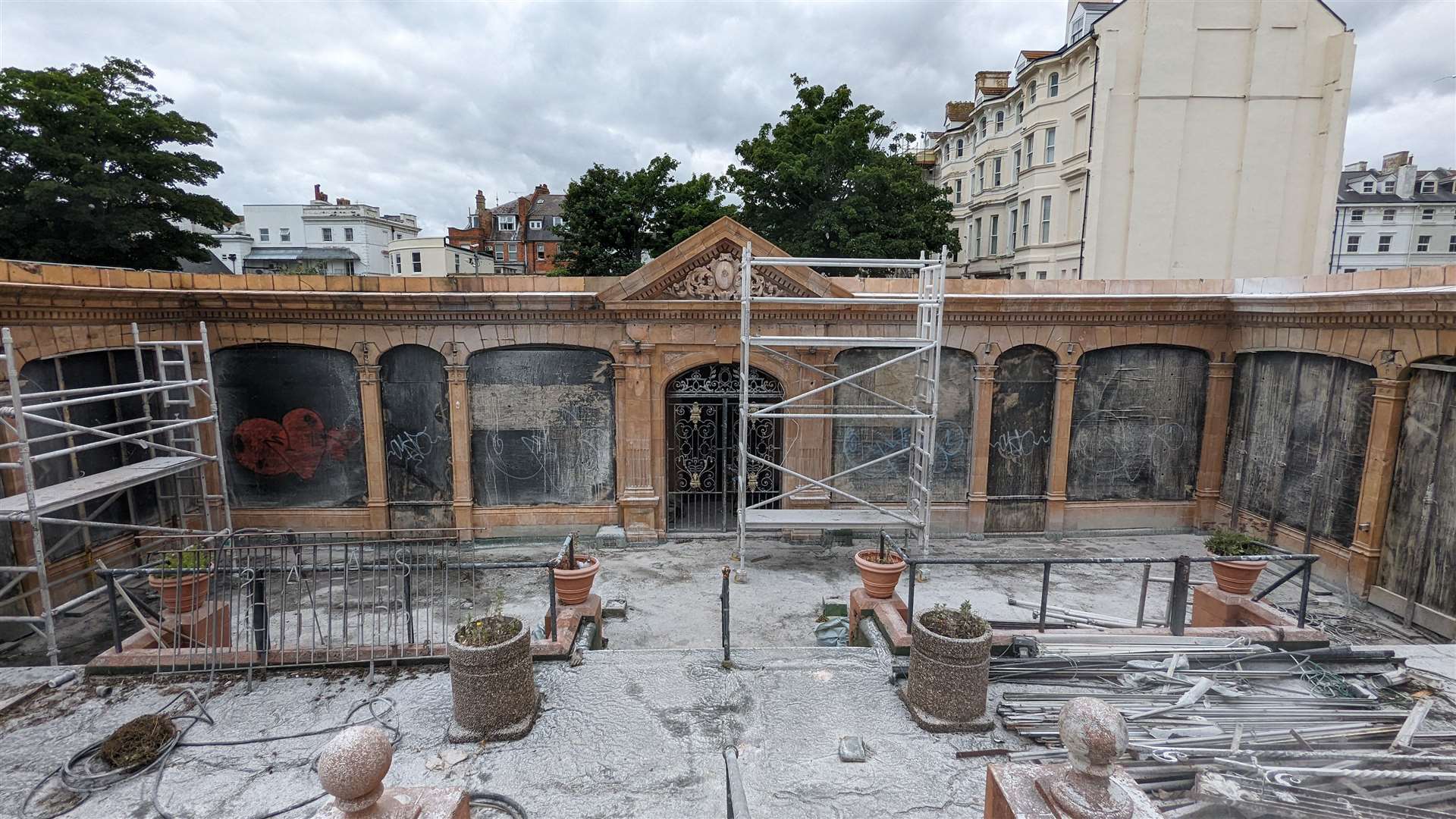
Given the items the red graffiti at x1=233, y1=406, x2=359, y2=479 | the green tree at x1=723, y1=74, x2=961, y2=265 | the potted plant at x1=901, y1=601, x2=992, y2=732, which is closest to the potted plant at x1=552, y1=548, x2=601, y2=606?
the potted plant at x1=901, y1=601, x2=992, y2=732

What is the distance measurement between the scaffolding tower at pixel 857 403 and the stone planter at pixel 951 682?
15.1 ft

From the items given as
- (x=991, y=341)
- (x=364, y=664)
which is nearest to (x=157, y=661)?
(x=364, y=664)

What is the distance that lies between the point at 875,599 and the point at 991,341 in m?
6.57

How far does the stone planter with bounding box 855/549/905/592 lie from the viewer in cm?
820

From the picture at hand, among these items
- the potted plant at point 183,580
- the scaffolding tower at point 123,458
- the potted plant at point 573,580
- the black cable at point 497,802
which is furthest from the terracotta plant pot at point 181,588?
the black cable at point 497,802

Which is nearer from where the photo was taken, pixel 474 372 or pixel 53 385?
pixel 53 385

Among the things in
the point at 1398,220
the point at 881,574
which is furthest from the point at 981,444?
the point at 1398,220

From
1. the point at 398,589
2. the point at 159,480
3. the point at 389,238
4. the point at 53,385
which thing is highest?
the point at 389,238

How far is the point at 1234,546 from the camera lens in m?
8.02

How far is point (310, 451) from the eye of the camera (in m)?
12.6

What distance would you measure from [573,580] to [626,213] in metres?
27.7

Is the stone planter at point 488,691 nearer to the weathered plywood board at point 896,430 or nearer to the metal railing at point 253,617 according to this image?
the metal railing at point 253,617

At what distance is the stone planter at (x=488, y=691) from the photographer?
5785 mm

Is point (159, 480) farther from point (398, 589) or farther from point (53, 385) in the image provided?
point (398, 589)
